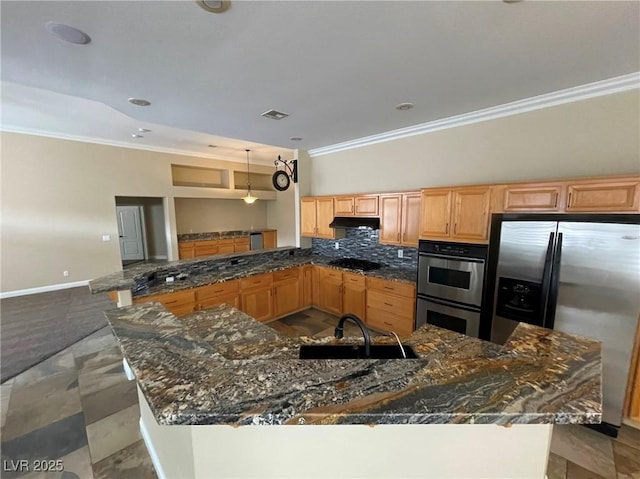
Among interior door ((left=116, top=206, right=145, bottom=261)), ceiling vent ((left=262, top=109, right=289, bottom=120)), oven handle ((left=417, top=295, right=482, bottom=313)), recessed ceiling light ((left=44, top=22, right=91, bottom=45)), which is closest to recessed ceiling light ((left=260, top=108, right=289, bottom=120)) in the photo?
ceiling vent ((left=262, top=109, right=289, bottom=120))

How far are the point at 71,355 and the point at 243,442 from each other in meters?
3.52

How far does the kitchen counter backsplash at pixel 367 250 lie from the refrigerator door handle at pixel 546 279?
1.63 metres

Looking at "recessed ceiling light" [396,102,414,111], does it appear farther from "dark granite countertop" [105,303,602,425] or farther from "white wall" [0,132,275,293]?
"white wall" [0,132,275,293]

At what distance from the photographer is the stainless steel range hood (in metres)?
3.95

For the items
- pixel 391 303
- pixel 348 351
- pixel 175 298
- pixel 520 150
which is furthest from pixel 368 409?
pixel 520 150

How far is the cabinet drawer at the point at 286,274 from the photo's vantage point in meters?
4.21

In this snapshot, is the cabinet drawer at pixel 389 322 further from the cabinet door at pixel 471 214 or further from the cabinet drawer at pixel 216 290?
the cabinet drawer at pixel 216 290

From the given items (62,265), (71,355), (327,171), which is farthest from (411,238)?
(62,265)

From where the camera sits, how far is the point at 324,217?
4668mm

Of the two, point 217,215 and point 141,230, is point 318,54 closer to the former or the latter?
point 217,215

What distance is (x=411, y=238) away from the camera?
3.58 m

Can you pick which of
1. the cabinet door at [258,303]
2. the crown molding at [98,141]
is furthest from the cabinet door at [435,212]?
the crown molding at [98,141]

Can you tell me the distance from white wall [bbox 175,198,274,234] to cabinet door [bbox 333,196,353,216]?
4.74m

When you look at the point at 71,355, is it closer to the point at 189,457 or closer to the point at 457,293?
the point at 189,457
